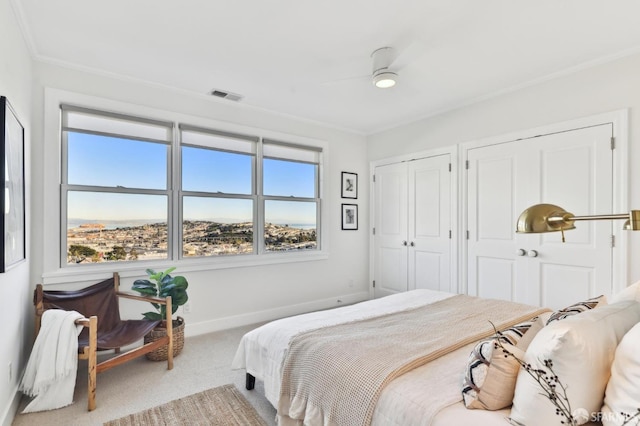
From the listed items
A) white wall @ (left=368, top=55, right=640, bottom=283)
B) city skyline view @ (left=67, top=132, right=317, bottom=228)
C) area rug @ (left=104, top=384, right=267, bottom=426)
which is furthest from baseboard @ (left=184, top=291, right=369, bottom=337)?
white wall @ (left=368, top=55, right=640, bottom=283)

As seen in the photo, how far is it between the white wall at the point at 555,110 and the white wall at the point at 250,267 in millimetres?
1259

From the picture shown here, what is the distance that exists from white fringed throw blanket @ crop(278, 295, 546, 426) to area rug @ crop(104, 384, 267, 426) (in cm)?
44

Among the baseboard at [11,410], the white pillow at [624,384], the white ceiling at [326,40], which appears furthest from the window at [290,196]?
the white pillow at [624,384]

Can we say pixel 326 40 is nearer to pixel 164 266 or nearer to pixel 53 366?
pixel 164 266

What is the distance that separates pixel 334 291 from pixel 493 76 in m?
3.16

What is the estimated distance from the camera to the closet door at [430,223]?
153 inches

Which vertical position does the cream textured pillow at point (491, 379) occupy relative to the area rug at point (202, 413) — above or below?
above

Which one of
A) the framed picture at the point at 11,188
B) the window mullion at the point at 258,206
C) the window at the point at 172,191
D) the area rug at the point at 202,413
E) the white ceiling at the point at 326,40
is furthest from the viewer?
the window mullion at the point at 258,206

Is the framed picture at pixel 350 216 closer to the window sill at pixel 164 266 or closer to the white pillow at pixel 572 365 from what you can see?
the window sill at pixel 164 266

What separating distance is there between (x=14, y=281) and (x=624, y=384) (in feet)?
9.87

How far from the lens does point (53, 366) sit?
2.08 meters

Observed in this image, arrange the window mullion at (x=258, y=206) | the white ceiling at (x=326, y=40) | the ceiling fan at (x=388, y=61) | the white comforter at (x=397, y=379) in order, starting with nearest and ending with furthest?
the white comforter at (x=397, y=379)
the white ceiling at (x=326, y=40)
the ceiling fan at (x=388, y=61)
the window mullion at (x=258, y=206)

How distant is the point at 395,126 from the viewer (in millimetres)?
4504

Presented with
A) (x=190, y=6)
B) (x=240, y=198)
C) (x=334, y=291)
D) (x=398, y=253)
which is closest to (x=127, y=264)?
(x=240, y=198)
